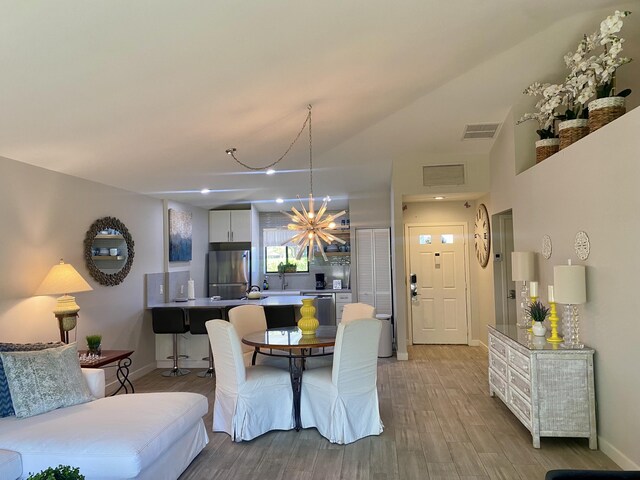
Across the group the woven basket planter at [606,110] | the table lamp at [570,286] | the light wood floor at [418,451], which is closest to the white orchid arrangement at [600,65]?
the woven basket planter at [606,110]

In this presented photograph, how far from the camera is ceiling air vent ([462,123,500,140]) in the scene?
17.5ft

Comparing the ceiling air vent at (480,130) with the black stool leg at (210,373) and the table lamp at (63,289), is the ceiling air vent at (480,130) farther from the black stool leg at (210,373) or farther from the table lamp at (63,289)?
the table lamp at (63,289)

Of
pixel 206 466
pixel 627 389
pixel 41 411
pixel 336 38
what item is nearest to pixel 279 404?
pixel 206 466

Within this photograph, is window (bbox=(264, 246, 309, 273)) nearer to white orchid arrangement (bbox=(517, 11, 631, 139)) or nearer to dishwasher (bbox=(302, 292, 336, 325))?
dishwasher (bbox=(302, 292, 336, 325))

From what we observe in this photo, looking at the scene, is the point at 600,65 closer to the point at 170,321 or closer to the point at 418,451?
the point at 418,451

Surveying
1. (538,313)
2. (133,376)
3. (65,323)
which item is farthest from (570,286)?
(133,376)

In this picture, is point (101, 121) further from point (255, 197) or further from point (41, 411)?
point (255, 197)

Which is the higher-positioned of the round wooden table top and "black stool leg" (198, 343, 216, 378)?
the round wooden table top

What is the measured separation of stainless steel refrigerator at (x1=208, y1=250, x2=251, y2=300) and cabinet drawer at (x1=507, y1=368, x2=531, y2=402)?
4.80 metres

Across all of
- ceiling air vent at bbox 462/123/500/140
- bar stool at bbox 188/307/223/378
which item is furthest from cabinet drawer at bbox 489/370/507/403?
bar stool at bbox 188/307/223/378

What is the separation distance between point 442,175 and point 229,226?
3.78 meters

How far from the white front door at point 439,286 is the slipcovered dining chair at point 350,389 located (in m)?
3.71

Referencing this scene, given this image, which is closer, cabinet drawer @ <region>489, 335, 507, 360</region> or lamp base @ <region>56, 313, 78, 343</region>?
lamp base @ <region>56, 313, 78, 343</region>

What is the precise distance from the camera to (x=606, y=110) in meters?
3.21
